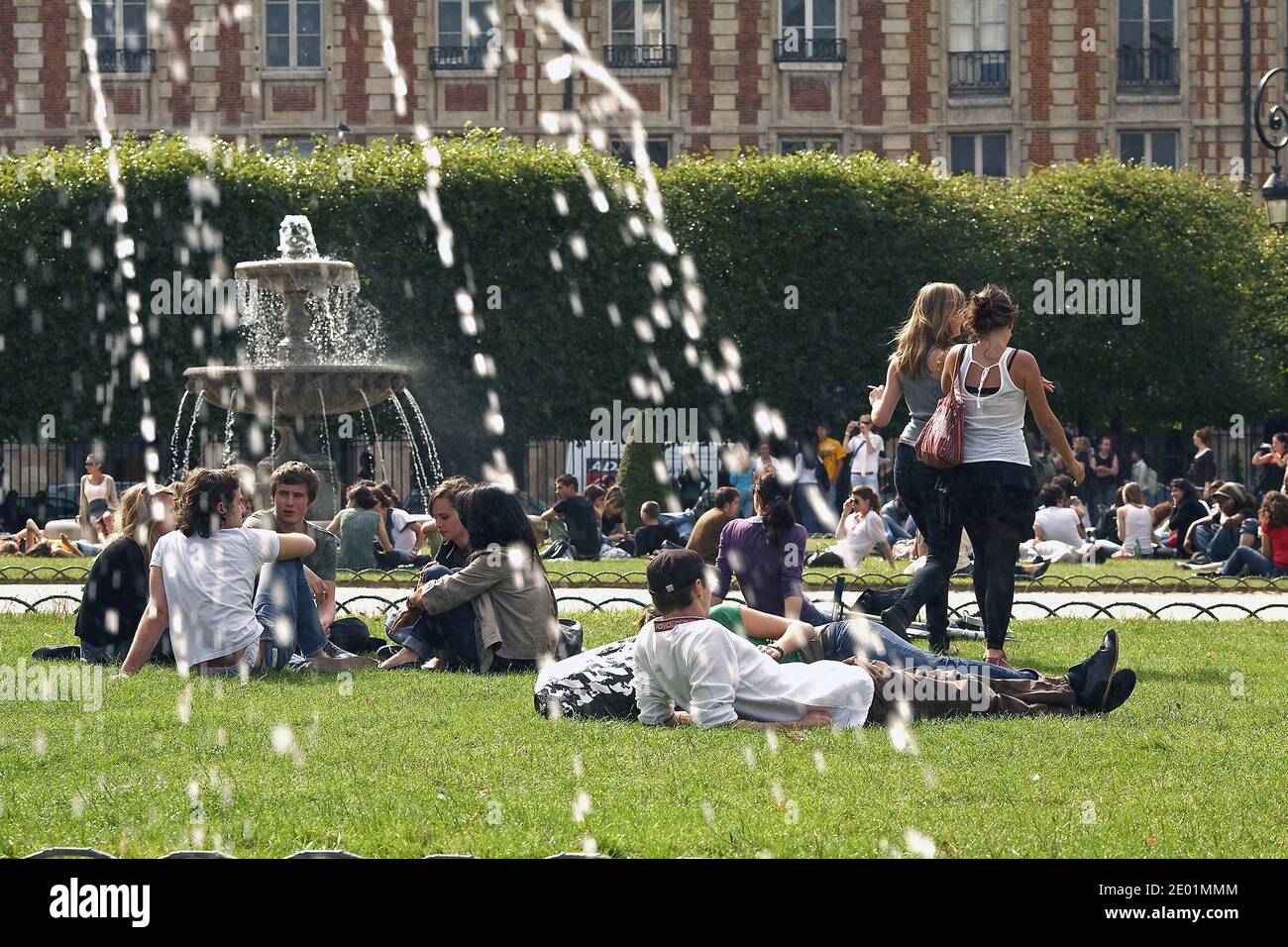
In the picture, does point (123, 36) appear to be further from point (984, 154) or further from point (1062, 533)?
point (1062, 533)

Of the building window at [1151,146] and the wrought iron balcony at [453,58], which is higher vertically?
the wrought iron balcony at [453,58]

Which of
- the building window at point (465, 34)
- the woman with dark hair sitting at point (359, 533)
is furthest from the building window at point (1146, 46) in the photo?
the woman with dark hair sitting at point (359, 533)

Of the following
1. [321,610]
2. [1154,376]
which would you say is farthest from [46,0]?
[321,610]

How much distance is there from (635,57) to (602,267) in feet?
34.0

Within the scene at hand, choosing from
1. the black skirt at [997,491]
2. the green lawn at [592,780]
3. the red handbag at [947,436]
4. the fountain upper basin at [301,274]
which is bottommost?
the green lawn at [592,780]

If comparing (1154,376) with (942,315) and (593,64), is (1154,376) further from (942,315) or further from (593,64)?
(942,315)

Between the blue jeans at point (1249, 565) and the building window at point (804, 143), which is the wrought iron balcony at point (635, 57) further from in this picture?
the blue jeans at point (1249, 565)

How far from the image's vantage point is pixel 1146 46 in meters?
40.3

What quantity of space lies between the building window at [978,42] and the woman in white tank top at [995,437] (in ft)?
106

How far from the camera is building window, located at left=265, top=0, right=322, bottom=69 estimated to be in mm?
39531

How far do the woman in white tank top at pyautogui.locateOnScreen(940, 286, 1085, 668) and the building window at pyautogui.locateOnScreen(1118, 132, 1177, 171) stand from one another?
3299cm

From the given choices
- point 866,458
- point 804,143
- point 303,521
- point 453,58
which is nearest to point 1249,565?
point 866,458

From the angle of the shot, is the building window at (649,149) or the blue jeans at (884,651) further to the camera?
the building window at (649,149)

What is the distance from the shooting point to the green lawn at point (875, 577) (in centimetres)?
1636
